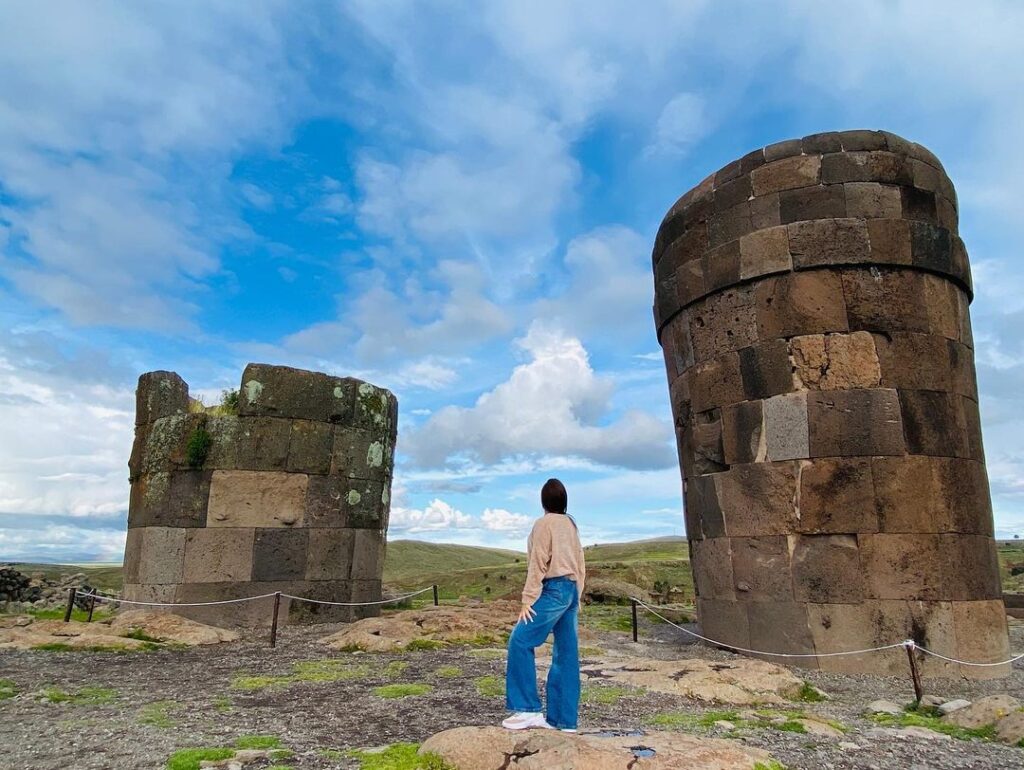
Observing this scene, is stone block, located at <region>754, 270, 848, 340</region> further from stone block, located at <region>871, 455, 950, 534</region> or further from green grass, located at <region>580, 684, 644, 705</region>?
green grass, located at <region>580, 684, 644, 705</region>

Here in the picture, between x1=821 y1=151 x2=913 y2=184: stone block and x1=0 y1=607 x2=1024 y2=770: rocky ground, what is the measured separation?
230 inches

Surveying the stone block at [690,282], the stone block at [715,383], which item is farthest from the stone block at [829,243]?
the stone block at [715,383]

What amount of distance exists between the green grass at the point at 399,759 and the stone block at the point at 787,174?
763 cm

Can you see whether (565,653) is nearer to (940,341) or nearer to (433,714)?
(433,714)

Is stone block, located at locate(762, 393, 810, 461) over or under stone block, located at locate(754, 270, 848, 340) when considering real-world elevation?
under

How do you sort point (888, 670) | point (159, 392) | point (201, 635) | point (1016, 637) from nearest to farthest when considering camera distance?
point (888, 670) → point (201, 635) → point (1016, 637) → point (159, 392)

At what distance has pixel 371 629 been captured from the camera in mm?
9070

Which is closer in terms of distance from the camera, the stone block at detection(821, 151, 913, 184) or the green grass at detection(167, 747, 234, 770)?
the green grass at detection(167, 747, 234, 770)

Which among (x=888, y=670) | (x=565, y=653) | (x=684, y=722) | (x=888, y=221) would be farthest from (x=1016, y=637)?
(x=565, y=653)

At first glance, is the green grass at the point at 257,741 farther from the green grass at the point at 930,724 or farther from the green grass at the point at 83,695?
the green grass at the point at 930,724

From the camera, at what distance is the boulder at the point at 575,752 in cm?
343

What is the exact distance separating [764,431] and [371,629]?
5.69 metres

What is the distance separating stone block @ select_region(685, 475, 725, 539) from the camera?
855 centimetres

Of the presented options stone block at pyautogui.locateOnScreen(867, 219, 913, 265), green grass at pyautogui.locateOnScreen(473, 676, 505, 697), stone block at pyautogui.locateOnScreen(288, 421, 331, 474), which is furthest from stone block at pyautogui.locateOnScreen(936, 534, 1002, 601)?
stone block at pyautogui.locateOnScreen(288, 421, 331, 474)
